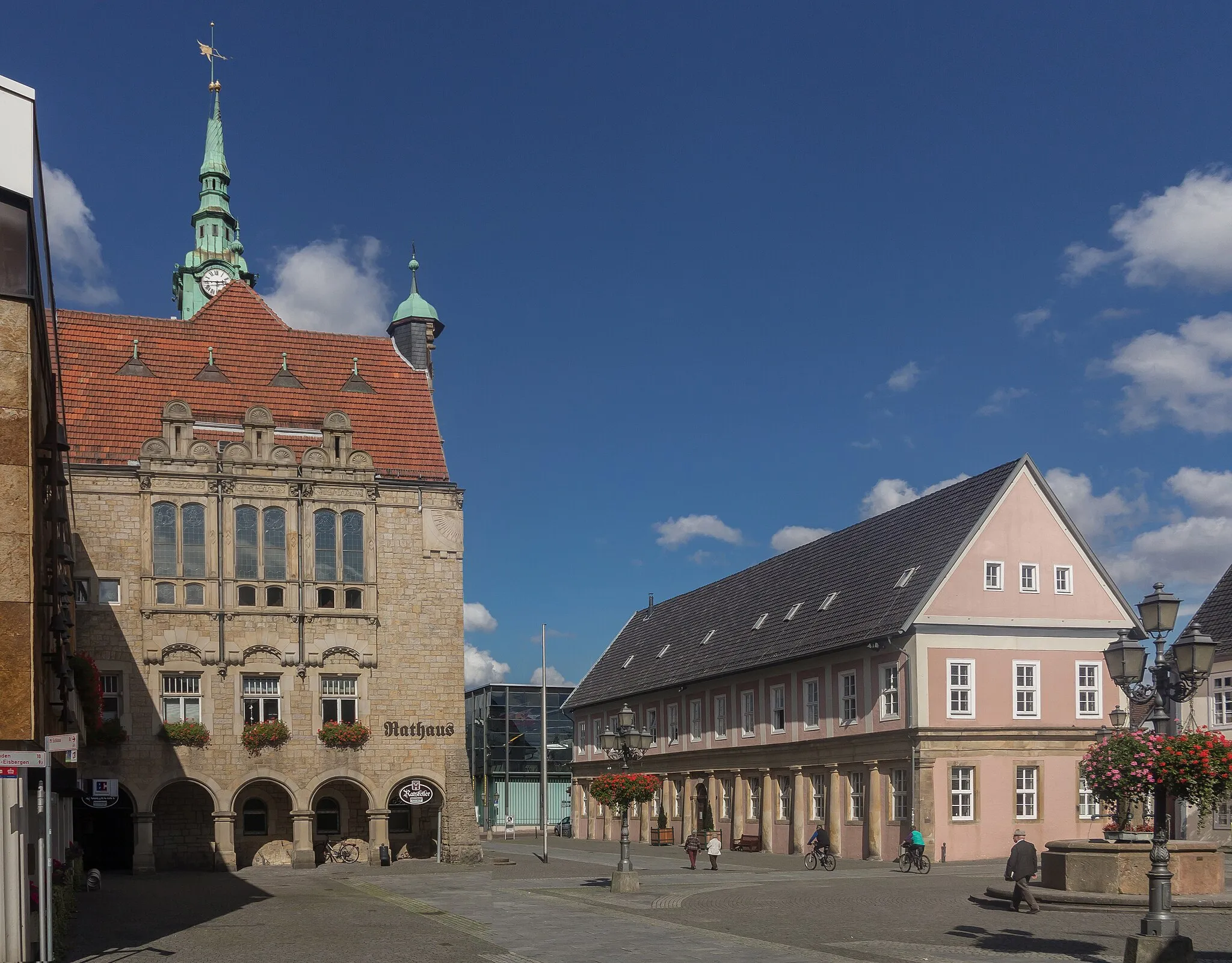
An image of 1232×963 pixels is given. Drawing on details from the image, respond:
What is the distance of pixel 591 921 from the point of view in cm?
2691

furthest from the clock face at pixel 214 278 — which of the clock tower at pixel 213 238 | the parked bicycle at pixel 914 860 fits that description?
the parked bicycle at pixel 914 860

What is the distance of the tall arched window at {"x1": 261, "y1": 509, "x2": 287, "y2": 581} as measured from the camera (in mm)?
46000

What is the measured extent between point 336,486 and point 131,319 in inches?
425

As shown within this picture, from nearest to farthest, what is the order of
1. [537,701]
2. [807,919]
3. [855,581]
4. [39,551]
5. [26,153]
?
[26,153] → [39,551] → [807,919] → [855,581] → [537,701]

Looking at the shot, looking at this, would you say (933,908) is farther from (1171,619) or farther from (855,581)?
(855,581)

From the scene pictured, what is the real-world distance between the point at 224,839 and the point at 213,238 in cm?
4757

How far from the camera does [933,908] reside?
2880 centimetres

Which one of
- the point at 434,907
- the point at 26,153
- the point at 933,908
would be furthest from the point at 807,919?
the point at 26,153

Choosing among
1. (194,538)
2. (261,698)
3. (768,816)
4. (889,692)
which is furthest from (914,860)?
(194,538)

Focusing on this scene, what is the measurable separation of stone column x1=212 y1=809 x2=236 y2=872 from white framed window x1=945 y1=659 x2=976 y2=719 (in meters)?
23.6

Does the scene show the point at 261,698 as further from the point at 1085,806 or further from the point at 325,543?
the point at 1085,806

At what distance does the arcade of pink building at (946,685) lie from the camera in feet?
152

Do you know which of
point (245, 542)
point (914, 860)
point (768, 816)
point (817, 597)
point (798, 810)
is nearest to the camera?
point (914, 860)

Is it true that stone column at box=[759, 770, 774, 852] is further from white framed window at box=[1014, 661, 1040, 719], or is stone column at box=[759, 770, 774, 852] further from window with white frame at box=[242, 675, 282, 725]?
window with white frame at box=[242, 675, 282, 725]
